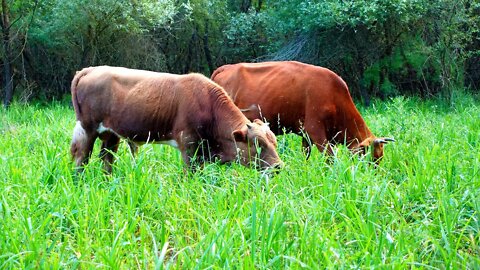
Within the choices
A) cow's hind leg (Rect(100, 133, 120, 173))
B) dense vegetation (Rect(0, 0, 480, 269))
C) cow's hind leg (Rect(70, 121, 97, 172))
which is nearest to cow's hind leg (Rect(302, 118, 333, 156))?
dense vegetation (Rect(0, 0, 480, 269))

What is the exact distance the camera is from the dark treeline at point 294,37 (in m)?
14.4

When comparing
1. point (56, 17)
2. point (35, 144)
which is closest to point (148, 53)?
point (56, 17)

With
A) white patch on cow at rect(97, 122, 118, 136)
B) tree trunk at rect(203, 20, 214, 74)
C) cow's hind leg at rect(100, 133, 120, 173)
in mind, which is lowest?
tree trunk at rect(203, 20, 214, 74)

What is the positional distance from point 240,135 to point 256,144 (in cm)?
23

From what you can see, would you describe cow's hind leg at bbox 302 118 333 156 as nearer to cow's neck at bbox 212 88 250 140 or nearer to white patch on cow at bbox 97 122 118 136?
cow's neck at bbox 212 88 250 140

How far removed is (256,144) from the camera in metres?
5.52

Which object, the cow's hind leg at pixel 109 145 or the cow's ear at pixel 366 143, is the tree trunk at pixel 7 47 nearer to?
the cow's hind leg at pixel 109 145

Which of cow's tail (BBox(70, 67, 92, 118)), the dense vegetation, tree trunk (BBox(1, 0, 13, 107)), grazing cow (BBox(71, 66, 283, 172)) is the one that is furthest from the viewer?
tree trunk (BBox(1, 0, 13, 107))

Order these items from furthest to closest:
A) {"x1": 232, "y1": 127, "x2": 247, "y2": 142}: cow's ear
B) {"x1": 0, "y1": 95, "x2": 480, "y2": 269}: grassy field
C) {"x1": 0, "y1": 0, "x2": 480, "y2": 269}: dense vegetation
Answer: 1. {"x1": 232, "y1": 127, "x2": 247, "y2": 142}: cow's ear
2. {"x1": 0, "y1": 0, "x2": 480, "y2": 269}: dense vegetation
3. {"x1": 0, "y1": 95, "x2": 480, "y2": 269}: grassy field

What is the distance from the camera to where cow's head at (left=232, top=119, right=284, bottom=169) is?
18.0 ft

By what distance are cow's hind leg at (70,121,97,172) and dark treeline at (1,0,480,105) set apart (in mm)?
8654

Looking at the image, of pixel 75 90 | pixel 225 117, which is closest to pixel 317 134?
pixel 225 117

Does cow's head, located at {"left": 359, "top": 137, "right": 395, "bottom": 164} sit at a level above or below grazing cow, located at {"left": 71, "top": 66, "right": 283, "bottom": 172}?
below

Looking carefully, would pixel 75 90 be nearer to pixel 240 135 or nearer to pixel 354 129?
pixel 240 135
